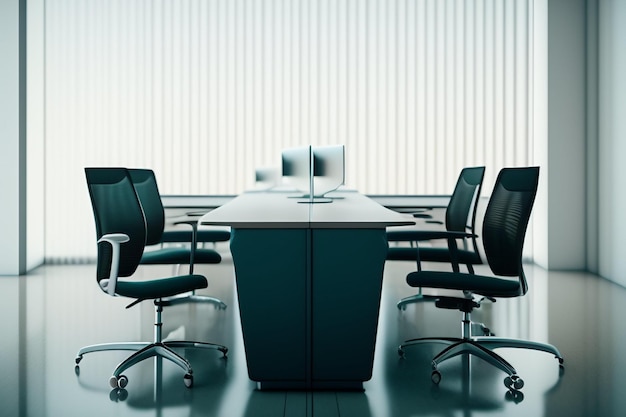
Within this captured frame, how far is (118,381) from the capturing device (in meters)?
3.12

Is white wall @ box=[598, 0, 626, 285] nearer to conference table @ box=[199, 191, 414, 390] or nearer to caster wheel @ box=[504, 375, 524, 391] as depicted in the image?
caster wheel @ box=[504, 375, 524, 391]

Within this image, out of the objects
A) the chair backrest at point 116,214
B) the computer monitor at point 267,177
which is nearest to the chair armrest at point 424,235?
the chair backrest at point 116,214

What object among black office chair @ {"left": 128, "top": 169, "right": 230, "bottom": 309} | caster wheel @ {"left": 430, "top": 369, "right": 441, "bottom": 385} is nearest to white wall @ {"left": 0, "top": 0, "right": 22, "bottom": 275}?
black office chair @ {"left": 128, "top": 169, "right": 230, "bottom": 309}

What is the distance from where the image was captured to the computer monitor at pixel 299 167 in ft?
15.9

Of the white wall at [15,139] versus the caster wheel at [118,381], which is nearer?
the caster wheel at [118,381]

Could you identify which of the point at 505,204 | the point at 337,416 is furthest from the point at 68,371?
the point at 505,204

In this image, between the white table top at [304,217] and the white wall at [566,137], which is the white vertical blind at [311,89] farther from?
the white table top at [304,217]

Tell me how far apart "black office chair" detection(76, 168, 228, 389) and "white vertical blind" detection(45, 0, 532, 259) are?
396cm

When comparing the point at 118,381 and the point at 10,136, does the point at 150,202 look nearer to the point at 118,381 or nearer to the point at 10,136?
the point at 118,381

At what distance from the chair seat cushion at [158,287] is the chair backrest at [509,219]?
1563mm

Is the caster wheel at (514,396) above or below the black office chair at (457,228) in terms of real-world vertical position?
below

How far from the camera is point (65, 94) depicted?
7152 mm

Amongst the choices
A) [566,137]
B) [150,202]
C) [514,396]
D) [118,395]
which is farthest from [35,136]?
[514,396]

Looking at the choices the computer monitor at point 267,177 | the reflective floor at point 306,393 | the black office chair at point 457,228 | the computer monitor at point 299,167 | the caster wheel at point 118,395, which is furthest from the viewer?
the computer monitor at point 267,177
